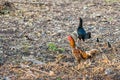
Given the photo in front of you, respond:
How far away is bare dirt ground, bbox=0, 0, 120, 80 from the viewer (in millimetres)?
5309

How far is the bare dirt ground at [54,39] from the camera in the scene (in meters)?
5.31

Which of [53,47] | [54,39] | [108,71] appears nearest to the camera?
[108,71]

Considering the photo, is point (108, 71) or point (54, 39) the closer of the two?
point (108, 71)

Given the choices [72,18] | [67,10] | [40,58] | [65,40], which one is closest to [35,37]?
[65,40]

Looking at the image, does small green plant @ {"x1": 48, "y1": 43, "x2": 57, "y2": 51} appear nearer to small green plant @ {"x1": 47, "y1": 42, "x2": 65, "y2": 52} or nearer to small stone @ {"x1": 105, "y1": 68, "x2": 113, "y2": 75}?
small green plant @ {"x1": 47, "y1": 42, "x2": 65, "y2": 52}

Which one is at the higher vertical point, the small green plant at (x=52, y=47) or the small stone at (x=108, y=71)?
the small stone at (x=108, y=71)

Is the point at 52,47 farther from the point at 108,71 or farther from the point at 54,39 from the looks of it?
the point at 108,71

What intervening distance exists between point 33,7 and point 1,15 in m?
1.37

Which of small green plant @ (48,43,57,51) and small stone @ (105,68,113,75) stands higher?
small stone @ (105,68,113,75)

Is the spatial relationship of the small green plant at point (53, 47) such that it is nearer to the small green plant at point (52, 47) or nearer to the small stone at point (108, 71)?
the small green plant at point (52, 47)

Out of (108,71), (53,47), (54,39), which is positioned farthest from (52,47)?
(108,71)

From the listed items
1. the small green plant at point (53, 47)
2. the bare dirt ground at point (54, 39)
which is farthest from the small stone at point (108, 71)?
the small green plant at point (53, 47)

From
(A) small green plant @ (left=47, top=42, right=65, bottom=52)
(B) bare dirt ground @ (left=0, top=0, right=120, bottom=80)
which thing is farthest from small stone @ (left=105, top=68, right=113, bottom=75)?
(A) small green plant @ (left=47, top=42, right=65, bottom=52)

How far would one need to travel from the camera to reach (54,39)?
726cm
